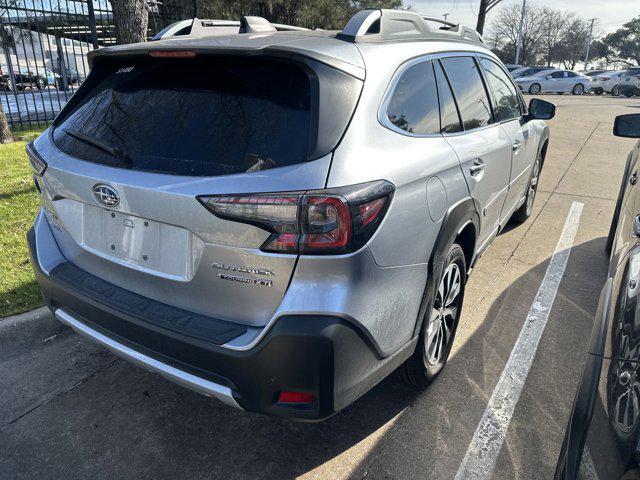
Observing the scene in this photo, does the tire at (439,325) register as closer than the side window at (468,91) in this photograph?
Yes

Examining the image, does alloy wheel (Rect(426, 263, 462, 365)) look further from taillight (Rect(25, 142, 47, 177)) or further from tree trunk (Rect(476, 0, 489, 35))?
tree trunk (Rect(476, 0, 489, 35))

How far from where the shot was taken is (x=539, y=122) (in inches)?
194

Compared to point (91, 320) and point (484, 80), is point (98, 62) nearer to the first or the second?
point (91, 320)

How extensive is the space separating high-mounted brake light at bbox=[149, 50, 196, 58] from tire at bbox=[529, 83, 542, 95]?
33.0 m

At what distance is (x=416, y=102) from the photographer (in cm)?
243

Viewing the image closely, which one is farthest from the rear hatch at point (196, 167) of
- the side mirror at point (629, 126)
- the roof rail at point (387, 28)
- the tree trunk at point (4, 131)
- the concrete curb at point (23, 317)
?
the tree trunk at point (4, 131)

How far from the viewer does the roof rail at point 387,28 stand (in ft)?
7.38

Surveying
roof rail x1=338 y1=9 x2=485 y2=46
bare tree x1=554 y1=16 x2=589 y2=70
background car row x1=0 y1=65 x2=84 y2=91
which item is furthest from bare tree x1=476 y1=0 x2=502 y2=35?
bare tree x1=554 y1=16 x2=589 y2=70

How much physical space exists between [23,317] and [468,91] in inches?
131

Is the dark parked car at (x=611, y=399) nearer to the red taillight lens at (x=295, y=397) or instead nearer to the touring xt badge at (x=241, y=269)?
the red taillight lens at (x=295, y=397)

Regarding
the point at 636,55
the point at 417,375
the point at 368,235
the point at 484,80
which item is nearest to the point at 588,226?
the point at 484,80

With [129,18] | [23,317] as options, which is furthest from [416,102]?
[129,18]

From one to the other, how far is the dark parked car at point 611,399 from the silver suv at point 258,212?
2.41ft

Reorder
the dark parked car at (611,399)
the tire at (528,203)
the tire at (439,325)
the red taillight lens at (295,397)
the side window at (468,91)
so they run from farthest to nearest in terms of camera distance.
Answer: the tire at (528,203), the side window at (468,91), the tire at (439,325), the red taillight lens at (295,397), the dark parked car at (611,399)
